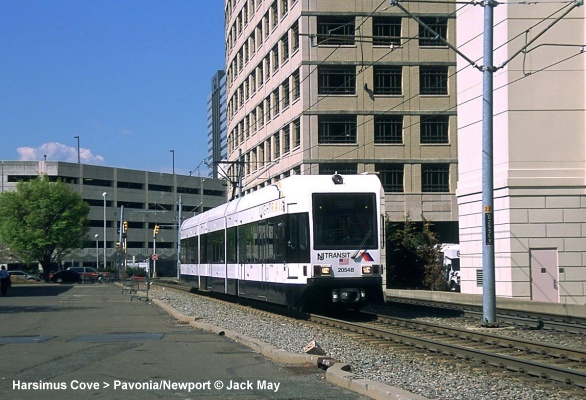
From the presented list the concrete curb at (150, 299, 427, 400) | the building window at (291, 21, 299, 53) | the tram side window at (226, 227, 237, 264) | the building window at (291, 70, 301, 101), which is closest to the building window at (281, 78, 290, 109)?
the building window at (291, 70, 301, 101)

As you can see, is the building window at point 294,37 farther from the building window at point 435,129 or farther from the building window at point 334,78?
the building window at point 435,129

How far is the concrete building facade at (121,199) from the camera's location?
94562 mm

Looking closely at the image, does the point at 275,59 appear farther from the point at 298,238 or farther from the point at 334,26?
the point at 298,238

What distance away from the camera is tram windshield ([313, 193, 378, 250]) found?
20.2 m

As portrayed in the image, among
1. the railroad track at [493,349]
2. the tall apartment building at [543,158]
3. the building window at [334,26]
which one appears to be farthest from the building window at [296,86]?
the railroad track at [493,349]

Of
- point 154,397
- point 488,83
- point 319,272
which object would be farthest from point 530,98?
point 154,397

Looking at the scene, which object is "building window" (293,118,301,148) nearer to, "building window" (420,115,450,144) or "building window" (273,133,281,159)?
"building window" (273,133,281,159)

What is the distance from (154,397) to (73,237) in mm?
70720

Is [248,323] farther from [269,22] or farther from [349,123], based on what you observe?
[269,22]

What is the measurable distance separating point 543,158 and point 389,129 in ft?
79.8

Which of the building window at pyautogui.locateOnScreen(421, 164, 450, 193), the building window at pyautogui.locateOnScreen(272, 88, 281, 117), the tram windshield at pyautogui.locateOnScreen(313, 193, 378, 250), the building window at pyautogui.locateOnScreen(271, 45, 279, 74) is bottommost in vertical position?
the tram windshield at pyautogui.locateOnScreen(313, 193, 378, 250)

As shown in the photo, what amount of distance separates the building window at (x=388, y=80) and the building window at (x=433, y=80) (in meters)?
1.41

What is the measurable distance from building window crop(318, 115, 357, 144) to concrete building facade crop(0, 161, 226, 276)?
41.8 m

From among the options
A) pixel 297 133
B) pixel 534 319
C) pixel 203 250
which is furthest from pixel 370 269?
pixel 297 133
